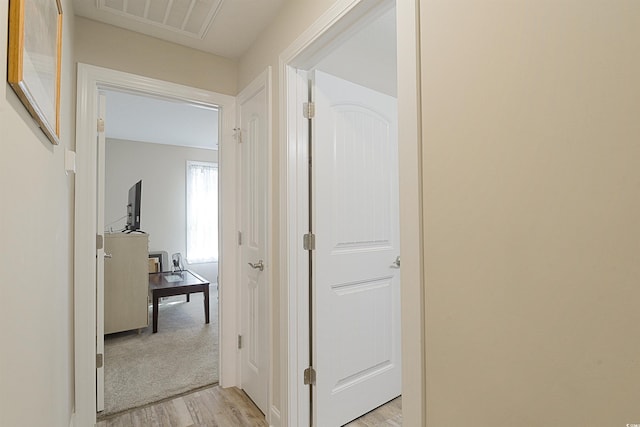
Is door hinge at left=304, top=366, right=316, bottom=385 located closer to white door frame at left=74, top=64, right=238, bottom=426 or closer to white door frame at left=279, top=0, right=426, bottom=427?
white door frame at left=279, top=0, right=426, bottom=427

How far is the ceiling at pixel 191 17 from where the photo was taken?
182cm

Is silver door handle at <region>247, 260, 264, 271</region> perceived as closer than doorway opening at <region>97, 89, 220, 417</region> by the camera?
Yes

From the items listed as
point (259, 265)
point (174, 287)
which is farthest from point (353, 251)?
point (174, 287)

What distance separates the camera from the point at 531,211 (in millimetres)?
749

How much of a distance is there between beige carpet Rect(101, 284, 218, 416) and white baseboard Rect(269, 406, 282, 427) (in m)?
0.77

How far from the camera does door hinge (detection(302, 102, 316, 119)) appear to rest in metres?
1.79

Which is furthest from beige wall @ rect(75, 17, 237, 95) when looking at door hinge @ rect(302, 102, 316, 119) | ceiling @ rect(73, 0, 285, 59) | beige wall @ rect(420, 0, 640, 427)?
beige wall @ rect(420, 0, 640, 427)

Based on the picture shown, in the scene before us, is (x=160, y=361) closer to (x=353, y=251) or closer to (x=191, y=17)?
(x=353, y=251)

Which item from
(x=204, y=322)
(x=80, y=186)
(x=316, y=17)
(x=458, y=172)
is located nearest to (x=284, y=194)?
(x=316, y=17)

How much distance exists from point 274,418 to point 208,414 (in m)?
0.49

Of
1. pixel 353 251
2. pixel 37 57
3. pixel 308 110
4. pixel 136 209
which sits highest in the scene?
pixel 308 110

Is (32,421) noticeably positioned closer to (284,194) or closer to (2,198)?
(2,198)

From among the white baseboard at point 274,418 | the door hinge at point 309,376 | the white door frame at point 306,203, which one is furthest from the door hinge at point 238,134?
the white baseboard at point 274,418

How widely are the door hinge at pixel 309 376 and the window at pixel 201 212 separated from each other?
15.3 feet
